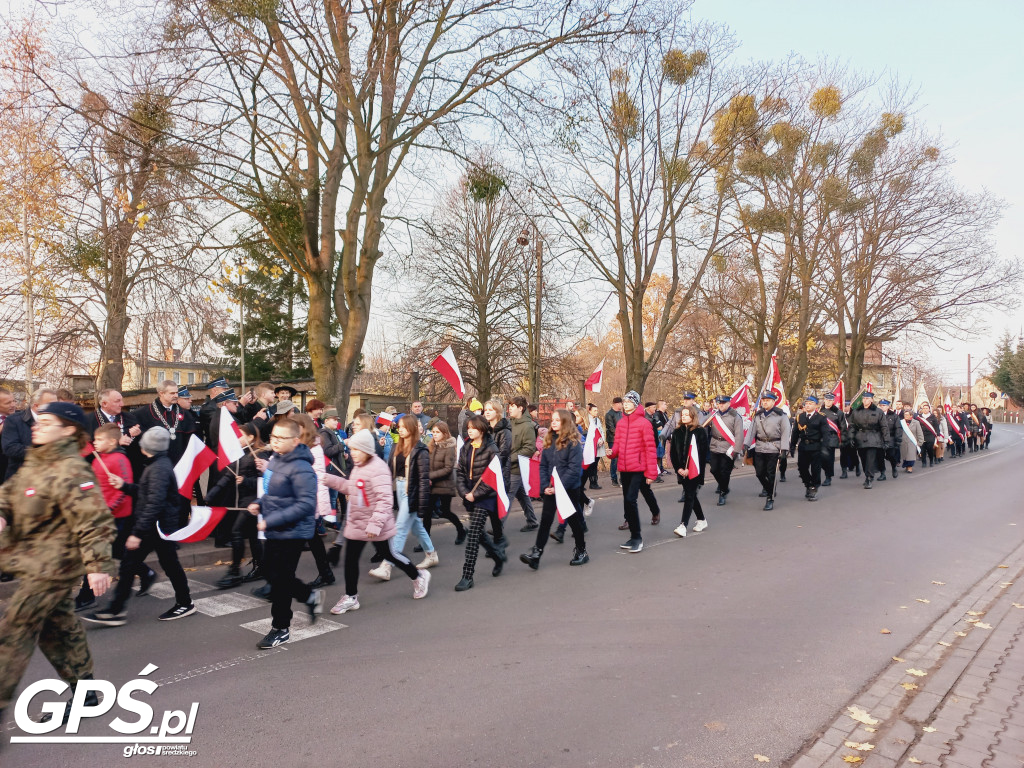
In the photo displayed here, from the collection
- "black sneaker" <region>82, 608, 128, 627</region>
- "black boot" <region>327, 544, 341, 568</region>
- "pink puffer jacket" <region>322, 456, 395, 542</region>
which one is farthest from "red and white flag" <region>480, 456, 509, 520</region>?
"black sneaker" <region>82, 608, 128, 627</region>

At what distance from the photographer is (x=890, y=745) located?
12.2ft

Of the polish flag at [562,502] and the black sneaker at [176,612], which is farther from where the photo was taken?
the polish flag at [562,502]

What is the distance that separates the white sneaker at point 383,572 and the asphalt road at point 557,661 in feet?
0.36

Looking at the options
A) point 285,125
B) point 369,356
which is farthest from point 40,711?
point 369,356

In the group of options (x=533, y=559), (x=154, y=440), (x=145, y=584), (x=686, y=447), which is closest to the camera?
(x=154, y=440)

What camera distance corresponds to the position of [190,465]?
7.66m

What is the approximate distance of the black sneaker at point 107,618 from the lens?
5797 mm

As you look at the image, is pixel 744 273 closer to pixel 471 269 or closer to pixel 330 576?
pixel 471 269

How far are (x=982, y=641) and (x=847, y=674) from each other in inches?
56.4

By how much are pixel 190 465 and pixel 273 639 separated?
3.10 metres

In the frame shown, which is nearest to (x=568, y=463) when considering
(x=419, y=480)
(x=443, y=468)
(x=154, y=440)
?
(x=443, y=468)

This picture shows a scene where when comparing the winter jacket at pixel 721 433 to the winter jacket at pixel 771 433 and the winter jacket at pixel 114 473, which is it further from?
the winter jacket at pixel 114 473

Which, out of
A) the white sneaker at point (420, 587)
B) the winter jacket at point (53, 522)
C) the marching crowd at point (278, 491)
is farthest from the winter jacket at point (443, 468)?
the winter jacket at point (53, 522)

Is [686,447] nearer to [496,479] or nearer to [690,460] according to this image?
[690,460]
